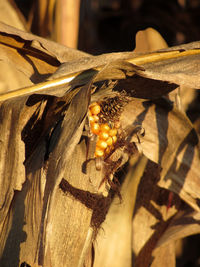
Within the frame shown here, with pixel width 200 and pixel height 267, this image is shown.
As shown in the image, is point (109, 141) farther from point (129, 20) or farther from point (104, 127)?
point (129, 20)

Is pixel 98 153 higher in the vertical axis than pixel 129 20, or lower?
lower

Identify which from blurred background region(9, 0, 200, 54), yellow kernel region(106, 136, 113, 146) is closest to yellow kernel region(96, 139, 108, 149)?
yellow kernel region(106, 136, 113, 146)

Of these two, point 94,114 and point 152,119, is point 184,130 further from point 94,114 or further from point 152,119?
point 94,114

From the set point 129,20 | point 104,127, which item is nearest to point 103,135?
point 104,127

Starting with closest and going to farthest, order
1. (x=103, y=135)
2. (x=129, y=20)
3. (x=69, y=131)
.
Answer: (x=69, y=131), (x=103, y=135), (x=129, y=20)

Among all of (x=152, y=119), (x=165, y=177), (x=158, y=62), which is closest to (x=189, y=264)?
(x=165, y=177)

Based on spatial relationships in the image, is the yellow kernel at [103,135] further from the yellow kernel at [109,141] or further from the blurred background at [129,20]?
the blurred background at [129,20]

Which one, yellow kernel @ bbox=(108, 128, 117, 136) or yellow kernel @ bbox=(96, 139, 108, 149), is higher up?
yellow kernel @ bbox=(108, 128, 117, 136)

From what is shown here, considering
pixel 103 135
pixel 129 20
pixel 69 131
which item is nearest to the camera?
pixel 69 131

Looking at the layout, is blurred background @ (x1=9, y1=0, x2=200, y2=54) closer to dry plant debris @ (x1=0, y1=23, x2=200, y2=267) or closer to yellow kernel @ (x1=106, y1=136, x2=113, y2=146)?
dry plant debris @ (x1=0, y1=23, x2=200, y2=267)

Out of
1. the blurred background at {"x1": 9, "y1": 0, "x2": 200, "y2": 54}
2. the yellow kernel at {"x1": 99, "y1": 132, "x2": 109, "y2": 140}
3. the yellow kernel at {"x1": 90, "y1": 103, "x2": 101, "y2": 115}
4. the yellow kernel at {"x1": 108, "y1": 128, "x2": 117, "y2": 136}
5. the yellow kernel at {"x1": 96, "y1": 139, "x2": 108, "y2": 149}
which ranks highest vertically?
the blurred background at {"x1": 9, "y1": 0, "x2": 200, "y2": 54}

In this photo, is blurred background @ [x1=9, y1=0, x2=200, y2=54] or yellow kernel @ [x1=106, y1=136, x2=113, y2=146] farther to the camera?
blurred background @ [x1=9, y1=0, x2=200, y2=54]

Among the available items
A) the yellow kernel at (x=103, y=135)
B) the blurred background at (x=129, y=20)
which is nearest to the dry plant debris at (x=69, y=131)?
the yellow kernel at (x=103, y=135)
